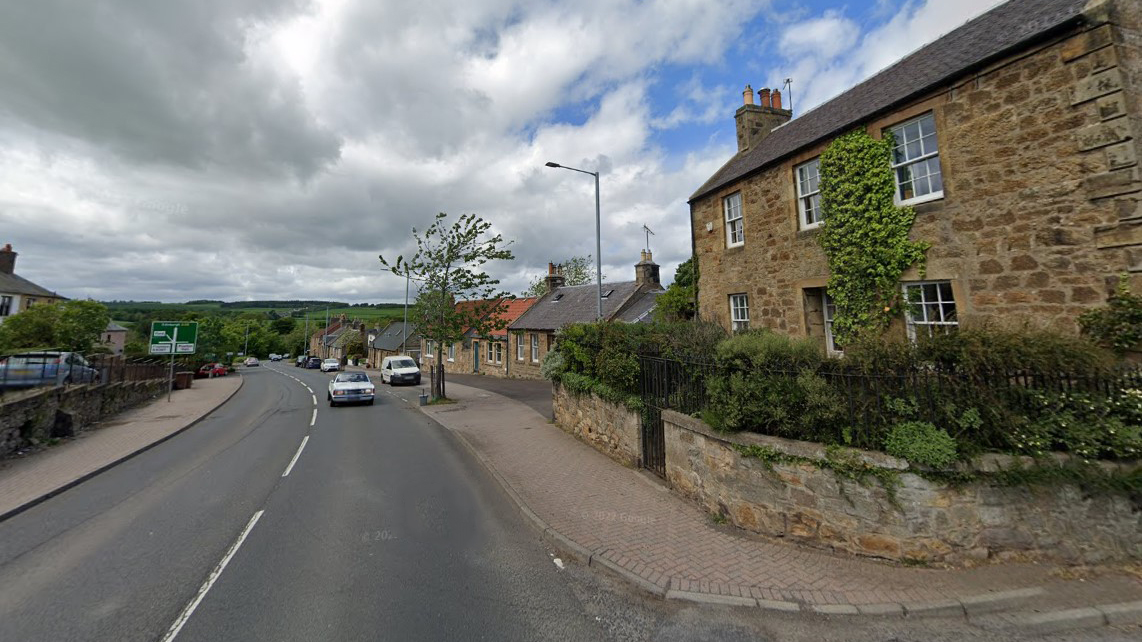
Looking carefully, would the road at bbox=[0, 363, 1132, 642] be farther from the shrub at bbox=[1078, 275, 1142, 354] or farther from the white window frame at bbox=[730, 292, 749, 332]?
the white window frame at bbox=[730, 292, 749, 332]

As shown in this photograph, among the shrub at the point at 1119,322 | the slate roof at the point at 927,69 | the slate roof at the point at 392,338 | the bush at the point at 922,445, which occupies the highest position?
the slate roof at the point at 927,69

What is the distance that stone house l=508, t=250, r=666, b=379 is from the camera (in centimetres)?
2542

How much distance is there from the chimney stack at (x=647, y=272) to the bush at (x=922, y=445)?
22.4 m

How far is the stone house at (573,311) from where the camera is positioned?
25.4m

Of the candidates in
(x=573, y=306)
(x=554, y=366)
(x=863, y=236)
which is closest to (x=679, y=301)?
(x=554, y=366)

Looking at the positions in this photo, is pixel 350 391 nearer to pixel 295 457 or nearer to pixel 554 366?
pixel 295 457

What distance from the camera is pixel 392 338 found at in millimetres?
51219

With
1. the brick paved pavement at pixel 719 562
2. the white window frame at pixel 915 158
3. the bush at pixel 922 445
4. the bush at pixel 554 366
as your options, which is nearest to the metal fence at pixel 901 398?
A: the bush at pixel 922 445

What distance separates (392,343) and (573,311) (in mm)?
31093

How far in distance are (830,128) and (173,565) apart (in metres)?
13.5

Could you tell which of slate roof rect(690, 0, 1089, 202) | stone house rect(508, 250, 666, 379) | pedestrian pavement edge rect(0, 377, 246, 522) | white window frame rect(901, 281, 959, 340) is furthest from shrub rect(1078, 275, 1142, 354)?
stone house rect(508, 250, 666, 379)

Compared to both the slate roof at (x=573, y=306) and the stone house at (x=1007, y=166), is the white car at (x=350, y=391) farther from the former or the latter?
the stone house at (x=1007, y=166)

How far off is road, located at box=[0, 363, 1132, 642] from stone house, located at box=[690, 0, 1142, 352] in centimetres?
554

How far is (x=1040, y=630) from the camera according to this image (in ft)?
11.7
